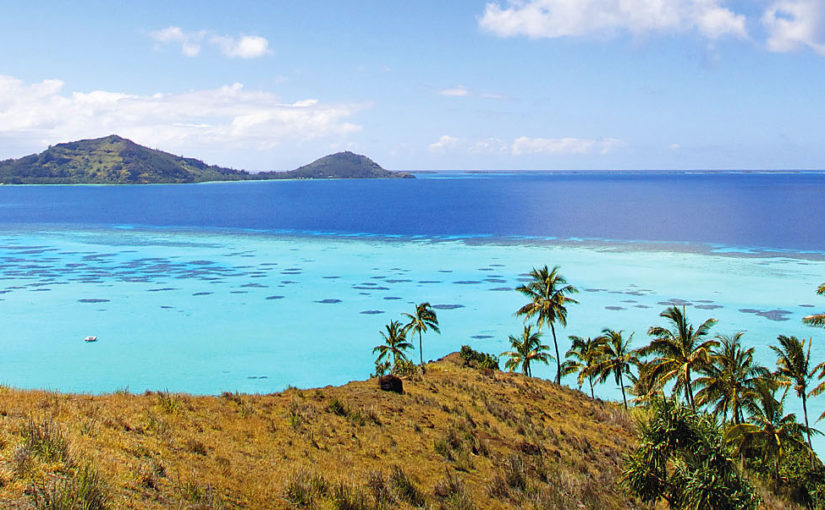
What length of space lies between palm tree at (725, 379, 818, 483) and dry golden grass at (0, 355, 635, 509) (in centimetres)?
640

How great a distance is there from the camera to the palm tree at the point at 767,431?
32.8 meters

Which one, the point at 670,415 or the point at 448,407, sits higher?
the point at 670,415

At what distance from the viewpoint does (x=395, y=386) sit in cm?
3516

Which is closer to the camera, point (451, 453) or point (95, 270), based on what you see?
point (451, 453)

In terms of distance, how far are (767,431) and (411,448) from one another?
22.8 meters

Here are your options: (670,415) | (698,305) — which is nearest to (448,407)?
(670,415)

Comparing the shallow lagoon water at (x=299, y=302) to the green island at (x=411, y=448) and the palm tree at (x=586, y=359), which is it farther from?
the green island at (x=411, y=448)

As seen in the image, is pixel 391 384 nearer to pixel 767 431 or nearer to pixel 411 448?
pixel 411 448

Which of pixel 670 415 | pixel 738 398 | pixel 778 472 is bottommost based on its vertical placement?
pixel 778 472

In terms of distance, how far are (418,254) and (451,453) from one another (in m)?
100

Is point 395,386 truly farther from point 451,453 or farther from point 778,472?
point 778,472

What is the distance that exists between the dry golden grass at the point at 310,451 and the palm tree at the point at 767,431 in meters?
6.40

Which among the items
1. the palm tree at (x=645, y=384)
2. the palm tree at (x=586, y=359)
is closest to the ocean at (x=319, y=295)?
the palm tree at (x=586, y=359)

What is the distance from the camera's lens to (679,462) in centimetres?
2238
